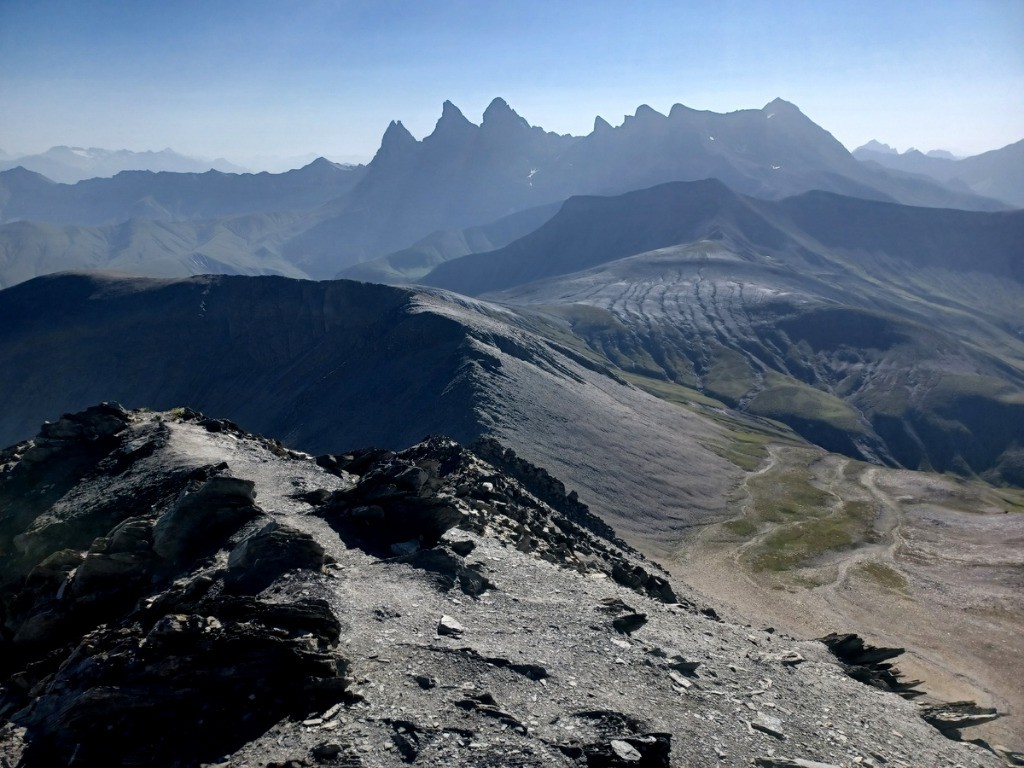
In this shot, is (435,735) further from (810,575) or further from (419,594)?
(810,575)

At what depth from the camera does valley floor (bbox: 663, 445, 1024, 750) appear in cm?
6344

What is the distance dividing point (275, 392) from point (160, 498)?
127 m

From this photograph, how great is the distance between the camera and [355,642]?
22672mm

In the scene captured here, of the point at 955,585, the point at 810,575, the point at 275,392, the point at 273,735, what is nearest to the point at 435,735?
the point at 273,735

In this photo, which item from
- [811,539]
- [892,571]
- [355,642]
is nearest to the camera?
[355,642]

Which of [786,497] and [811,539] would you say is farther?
[786,497]

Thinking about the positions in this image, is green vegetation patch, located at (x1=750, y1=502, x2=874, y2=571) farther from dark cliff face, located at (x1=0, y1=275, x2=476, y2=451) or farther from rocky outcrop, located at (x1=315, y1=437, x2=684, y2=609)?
dark cliff face, located at (x1=0, y1=275, x2=476, y2=451)

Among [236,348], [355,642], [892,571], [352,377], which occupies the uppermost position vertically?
[355,642]

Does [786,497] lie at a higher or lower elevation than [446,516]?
lower

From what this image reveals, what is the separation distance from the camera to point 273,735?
725 inches

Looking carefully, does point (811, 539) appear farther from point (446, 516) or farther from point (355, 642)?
point (355, 642)

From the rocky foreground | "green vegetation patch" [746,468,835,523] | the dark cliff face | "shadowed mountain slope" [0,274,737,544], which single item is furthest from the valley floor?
the dark cliff face

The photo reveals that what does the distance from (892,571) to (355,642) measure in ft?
280

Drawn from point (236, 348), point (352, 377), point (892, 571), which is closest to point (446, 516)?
point (892, 571)
